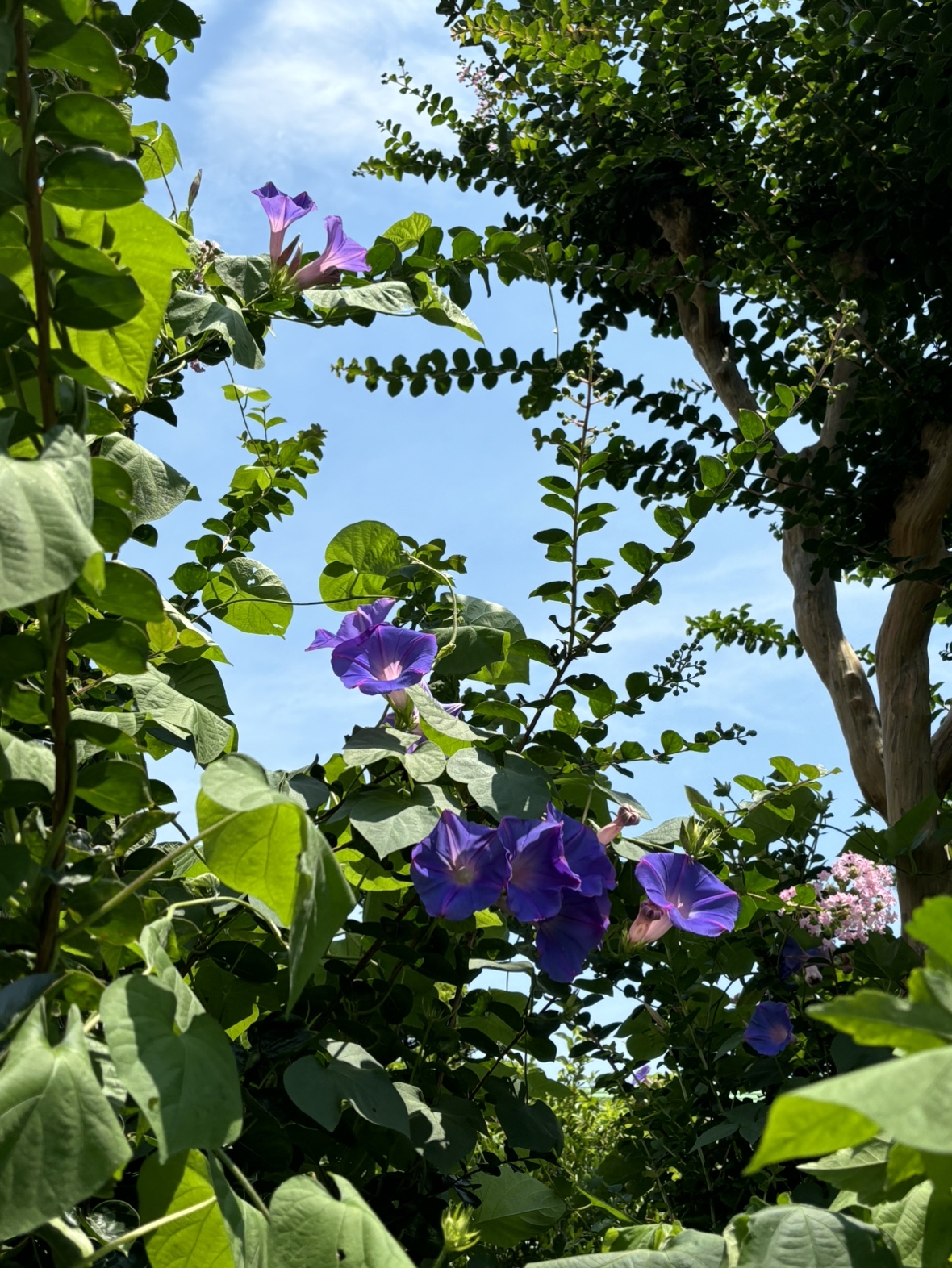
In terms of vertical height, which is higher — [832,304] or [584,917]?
[832,304]

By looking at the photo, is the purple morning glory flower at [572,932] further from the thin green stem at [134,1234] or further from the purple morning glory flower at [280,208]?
the purple morning glory flower at [280,208]

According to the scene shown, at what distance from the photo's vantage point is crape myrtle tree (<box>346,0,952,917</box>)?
317 cm

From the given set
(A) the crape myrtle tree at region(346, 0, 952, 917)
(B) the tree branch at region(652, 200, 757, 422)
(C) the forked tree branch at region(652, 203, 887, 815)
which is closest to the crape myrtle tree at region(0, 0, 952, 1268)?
(A) the crape myrtle tree at region(346, 0, 952, 917)

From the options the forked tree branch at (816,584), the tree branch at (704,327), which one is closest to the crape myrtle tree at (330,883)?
the forked tree branch at (816,584)

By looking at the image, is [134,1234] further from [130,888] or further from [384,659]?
[384,659]

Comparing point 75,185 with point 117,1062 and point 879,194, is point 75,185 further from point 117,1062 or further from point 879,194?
point 879,194

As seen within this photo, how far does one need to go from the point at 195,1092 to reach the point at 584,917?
20.7 inches

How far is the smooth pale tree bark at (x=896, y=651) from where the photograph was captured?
342 cm

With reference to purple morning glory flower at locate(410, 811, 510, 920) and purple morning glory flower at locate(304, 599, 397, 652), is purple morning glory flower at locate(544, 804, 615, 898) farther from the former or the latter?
purple morning glory flower at locate(304, 599, 397, 652)

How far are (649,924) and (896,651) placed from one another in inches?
109

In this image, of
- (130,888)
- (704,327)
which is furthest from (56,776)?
(704,327)

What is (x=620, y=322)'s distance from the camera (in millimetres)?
4535

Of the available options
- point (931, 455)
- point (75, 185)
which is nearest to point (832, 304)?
point (931, 455)

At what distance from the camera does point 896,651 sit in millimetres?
3590
